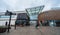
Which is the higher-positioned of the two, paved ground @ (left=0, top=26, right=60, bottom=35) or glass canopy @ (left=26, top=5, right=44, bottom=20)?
glass canopy @ (left=26, top=5, right=44, bottom=20)

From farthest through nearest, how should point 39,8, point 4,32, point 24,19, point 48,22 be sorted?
point 39,8, point 24,19, point 48,22, point 4,32

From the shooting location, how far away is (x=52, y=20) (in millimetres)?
2270

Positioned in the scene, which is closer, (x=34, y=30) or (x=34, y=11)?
(x=34, y=30)

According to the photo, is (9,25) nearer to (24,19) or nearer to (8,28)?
(8,28)

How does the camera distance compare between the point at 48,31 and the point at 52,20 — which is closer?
the point at 48,31

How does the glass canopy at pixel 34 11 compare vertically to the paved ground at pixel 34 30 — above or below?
above

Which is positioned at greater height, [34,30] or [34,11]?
[34,11]

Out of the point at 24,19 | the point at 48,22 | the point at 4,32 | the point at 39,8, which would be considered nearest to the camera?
the point at 4,32

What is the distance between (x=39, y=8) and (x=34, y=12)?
0.19 m

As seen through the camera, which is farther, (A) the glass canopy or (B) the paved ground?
(A) the glass canopy

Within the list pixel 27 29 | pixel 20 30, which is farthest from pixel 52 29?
pixel 20 30

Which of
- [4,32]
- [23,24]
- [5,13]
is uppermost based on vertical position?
[5,13]

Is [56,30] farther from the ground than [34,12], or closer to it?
closer to it

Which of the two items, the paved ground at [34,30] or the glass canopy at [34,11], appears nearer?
the paved ground at [34,30]
